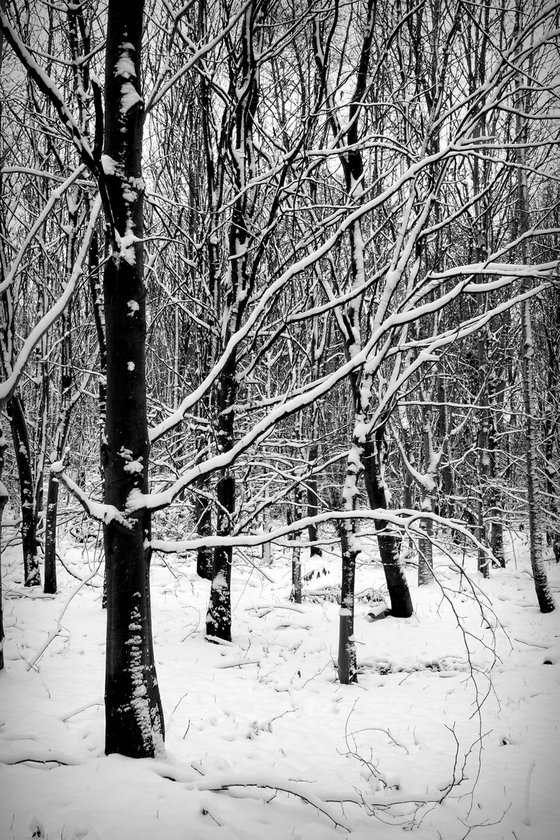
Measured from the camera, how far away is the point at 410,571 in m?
16.1

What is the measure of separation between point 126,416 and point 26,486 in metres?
7.38

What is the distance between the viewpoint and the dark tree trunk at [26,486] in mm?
8492

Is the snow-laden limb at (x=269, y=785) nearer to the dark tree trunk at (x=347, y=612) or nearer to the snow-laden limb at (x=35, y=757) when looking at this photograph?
the snow-laden limb at (x=35, y=757)

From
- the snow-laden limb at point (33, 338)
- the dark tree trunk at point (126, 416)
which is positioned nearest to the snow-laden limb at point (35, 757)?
the dark tree trunk at point (126, 416)

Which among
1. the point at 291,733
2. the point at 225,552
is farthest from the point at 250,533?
the point at 225,552

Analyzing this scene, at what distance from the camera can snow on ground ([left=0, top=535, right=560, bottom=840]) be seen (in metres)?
2.28

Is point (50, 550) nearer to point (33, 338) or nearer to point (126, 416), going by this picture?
point (126, 416)

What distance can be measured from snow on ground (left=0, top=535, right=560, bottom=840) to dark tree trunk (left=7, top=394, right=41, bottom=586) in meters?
1.04

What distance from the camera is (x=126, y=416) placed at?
2.61 metres

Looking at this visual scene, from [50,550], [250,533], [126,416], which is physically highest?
[126,416]

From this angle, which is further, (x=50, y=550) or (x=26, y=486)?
(x=26, y=486)

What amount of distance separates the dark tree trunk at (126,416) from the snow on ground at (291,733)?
Answer: 0.30 meters

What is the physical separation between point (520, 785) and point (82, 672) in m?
4.16

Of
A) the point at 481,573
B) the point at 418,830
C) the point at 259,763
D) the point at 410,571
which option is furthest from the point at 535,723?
the point at 410,571
